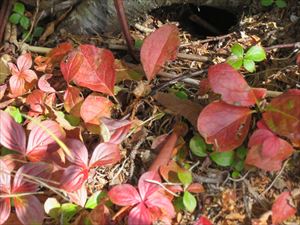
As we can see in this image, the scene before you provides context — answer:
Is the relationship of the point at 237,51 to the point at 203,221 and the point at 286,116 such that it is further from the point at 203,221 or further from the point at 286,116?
the point at 203,221

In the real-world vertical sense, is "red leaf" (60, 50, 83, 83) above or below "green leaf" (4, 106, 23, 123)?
above

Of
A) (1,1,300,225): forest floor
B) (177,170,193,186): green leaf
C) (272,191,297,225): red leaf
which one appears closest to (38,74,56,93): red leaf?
(1,1,300,225): forest floor

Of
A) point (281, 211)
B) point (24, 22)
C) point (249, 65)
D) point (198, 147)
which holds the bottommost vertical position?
point (281, 211)

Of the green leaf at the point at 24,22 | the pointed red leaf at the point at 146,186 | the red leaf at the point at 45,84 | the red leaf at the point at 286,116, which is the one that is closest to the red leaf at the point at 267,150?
the red leaf at the point at 286,116

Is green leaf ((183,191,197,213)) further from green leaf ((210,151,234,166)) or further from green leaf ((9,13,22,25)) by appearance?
green leaf ((9,13,22,25))

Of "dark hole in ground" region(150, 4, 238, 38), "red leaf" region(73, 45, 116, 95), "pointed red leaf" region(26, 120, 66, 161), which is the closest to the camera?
"pointed red leaf" region(26, 120, 66, 161)

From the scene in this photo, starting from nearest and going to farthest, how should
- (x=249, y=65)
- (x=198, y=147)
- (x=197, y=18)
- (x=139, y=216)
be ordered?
(x=139, y=216), (x=198, y=147), (x=249, y=65), (x=197, y=18)

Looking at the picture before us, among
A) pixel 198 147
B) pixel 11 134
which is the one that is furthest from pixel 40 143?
pixel 198 147
